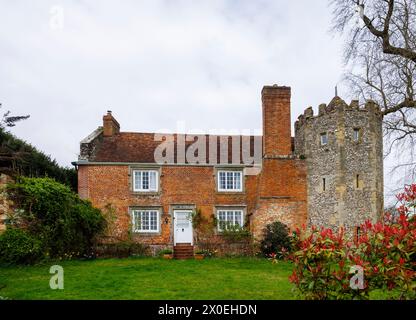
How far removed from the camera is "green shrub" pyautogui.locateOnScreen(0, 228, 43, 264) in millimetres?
18078

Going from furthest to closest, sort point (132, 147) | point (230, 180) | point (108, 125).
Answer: point (108, 125) < point (132, 147) < point (230, 180)

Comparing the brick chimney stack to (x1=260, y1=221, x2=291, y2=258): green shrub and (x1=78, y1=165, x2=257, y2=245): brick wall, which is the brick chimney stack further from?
(x1=260, y1=221, x2=291, y2=258): green shrub

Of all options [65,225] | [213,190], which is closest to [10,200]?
[65,225]

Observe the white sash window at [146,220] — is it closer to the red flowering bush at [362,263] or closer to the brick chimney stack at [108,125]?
the brick chimney stack at [108,125]

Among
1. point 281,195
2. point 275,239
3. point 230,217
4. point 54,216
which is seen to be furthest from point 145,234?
point 281,195

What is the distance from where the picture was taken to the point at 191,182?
26109 millimetres

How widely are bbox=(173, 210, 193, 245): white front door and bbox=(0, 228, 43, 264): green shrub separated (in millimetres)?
8865

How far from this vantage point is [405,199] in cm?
867

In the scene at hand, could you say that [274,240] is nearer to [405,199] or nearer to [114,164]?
[114,164]

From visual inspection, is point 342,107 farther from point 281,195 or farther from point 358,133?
point 281,195

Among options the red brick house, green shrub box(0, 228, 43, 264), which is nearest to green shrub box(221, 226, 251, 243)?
the red brick house

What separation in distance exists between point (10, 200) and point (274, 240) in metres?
13.5

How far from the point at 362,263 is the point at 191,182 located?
62.5ft

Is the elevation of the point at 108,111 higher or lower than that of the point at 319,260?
higher
